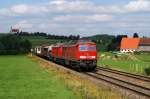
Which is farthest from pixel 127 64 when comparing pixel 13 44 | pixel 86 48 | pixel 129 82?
pixel 13 44

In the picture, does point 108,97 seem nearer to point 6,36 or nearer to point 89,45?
point 89,45

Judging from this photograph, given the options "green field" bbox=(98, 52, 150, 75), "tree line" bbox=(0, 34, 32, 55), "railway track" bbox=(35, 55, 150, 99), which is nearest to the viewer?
"railway track" bbox=(35, 55, 150, 99)

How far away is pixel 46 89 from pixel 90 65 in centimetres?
2683

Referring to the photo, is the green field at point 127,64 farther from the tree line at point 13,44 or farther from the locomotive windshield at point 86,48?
the tree line at point 13,44

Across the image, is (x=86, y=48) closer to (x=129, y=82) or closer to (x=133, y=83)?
(x=129, y=82)

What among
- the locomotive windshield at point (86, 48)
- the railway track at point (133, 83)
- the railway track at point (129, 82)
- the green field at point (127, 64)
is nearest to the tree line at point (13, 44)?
the green field at point (127, 64)

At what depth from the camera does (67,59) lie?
61.1m

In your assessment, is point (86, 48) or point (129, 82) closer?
point (129, 82)

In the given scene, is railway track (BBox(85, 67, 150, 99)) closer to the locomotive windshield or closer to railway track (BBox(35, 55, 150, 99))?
railway track (BBox(35, 55, 150, 99))

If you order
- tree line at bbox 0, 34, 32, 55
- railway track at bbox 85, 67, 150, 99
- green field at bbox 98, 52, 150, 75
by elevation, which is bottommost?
green field at bbox 98, 52, 150, 75

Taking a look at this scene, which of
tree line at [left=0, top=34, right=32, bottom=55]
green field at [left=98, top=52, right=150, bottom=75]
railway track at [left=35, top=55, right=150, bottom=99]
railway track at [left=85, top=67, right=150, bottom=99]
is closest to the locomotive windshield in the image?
green field at [left=98, top=52, right=150, bottom=75]

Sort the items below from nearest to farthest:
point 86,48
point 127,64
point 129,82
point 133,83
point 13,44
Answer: point 133,83 → point 129,82 → point 86,48 → point 127,64 → point 13,44

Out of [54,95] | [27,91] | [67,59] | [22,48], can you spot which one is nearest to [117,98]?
[54,95]

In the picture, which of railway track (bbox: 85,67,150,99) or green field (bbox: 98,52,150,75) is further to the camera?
green field (bbox: 98,52,150,75)
